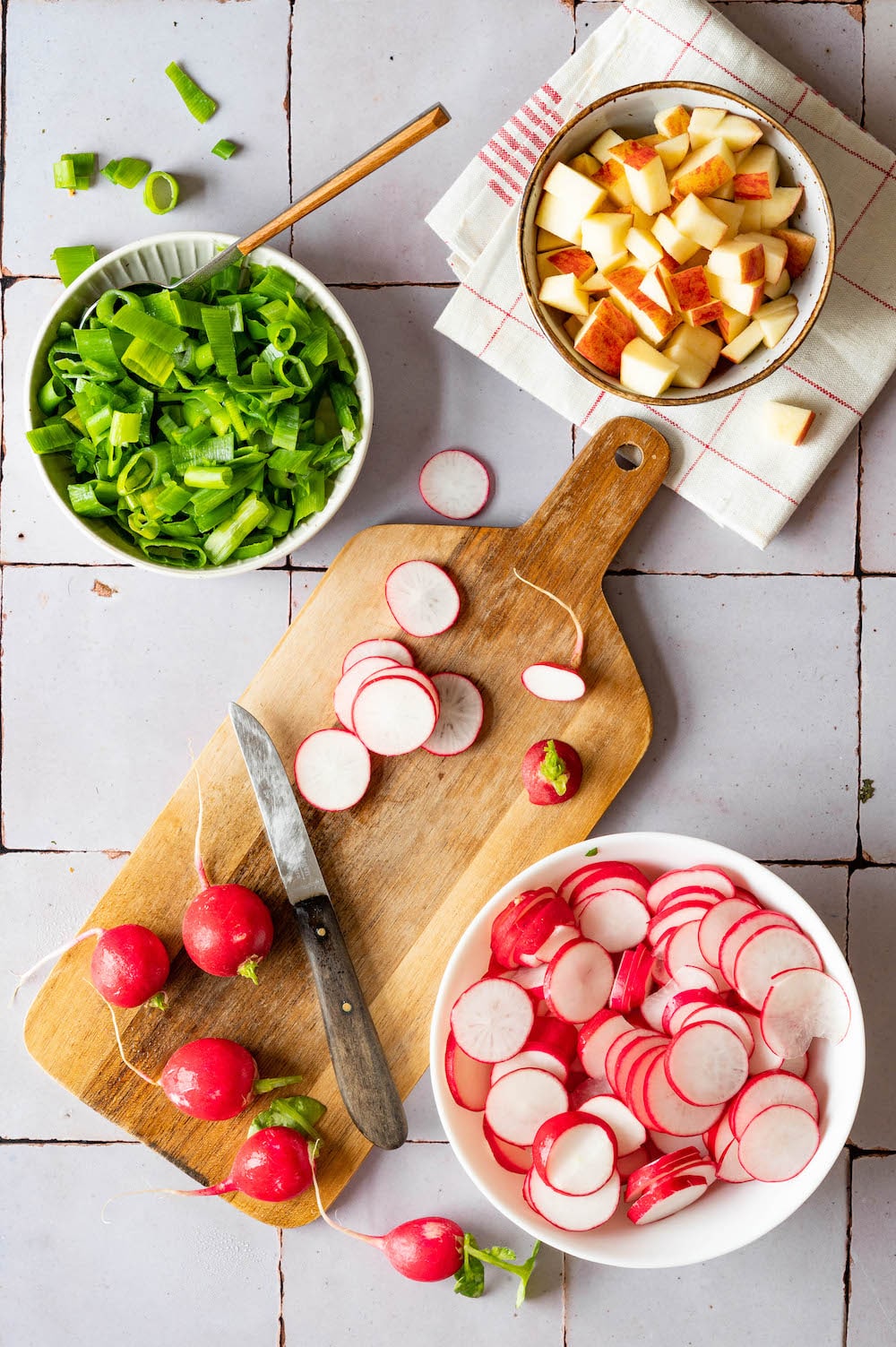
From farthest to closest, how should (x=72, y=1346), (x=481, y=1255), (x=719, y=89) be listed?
(x=72, y=1346), (x=481, y=1255), (x=719, y=89)

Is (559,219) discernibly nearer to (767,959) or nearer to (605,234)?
(605,234)

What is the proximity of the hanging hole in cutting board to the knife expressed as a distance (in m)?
0.71

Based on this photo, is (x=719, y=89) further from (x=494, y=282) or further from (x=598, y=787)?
(x=598, y=787)

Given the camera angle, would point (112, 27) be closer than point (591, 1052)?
No

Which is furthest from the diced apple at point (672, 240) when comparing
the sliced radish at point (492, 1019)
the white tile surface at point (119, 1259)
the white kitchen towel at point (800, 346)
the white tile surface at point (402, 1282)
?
the white tile surface at point (119, 1259)

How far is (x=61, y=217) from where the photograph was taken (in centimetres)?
171

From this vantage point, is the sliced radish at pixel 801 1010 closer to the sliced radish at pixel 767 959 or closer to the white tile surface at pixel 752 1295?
the sliced radish at pixel 767 959

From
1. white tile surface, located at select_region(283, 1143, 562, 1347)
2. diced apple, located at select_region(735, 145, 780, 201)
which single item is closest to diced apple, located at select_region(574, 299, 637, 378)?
diced apple, located at select_region(735, 145, 780, 201)

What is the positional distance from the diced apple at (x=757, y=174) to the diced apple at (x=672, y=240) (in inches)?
4.4

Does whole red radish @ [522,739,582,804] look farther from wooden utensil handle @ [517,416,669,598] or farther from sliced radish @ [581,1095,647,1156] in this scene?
sliced radish @ [581,1095,647,1156]

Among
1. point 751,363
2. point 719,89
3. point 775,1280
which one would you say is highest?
point 719,89

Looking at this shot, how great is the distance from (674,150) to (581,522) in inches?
21.4

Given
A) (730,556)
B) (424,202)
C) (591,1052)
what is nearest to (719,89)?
(424,202)

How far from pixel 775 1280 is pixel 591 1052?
2.02ft
